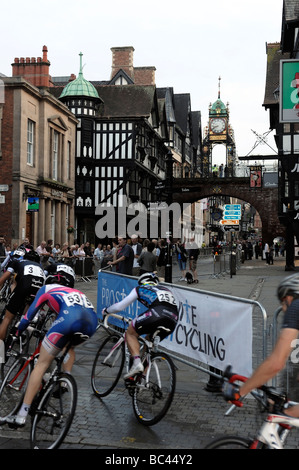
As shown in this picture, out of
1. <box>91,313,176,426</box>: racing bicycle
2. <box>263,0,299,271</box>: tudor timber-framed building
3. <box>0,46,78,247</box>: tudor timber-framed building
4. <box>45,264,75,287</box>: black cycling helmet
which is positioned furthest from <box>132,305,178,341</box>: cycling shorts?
<box>0,46,78,247</box>: tudor timber-framed building

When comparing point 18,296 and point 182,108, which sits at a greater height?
point 182,108

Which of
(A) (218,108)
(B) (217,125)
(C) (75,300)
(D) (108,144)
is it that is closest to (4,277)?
(C) (75,300)

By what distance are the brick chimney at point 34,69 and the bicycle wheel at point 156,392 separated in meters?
33.9

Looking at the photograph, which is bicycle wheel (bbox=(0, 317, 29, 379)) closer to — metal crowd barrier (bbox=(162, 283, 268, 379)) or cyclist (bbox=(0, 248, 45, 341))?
cyclist (bbox=(0, 248, 45, 341))

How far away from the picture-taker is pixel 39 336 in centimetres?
645

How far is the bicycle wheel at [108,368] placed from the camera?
6.68m

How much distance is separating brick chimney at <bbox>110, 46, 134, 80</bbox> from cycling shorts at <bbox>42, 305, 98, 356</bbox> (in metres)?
51.9

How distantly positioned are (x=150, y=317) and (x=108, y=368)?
1.29m

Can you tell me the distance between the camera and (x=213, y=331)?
6520 mm

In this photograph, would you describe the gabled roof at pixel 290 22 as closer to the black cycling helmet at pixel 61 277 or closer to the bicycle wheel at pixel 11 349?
the bicycle wheel at pixel 11 349

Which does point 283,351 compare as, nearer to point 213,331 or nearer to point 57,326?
point 57,326
